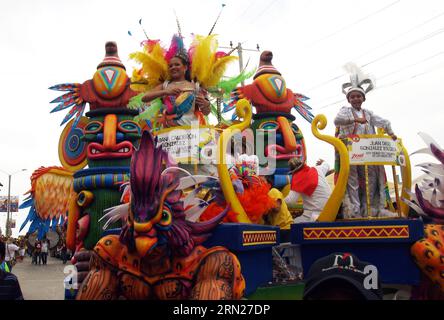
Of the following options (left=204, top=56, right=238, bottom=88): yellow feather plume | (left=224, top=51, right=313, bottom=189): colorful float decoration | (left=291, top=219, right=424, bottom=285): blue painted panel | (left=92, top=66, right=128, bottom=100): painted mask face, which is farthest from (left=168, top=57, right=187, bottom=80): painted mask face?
(left=291, top=219, right=424, bottom=285): blue painted panel

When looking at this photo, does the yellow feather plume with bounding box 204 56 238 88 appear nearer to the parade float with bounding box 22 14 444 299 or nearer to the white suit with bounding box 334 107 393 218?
the parade float with bounding box 22 14 444 299

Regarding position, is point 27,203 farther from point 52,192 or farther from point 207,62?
point 207,62

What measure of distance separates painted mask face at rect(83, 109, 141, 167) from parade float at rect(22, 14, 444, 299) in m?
0.01

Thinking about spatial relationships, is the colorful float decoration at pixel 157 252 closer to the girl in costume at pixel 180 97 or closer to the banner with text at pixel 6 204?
the girl in costume at pixel 180 97

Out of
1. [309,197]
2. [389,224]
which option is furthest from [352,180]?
[389,224]

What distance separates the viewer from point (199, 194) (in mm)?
4043

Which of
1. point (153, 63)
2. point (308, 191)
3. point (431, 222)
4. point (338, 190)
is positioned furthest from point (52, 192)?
point (431, 222)

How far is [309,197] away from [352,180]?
2.05ft

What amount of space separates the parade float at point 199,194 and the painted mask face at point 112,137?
1 cm

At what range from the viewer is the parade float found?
3012 millimetres

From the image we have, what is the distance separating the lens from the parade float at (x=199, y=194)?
119 inches

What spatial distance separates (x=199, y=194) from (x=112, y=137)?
202cm
